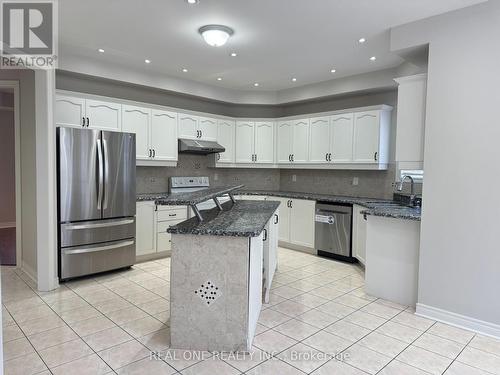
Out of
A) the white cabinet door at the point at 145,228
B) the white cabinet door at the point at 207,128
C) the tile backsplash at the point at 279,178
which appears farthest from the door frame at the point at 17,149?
the white cabinet door at the point at 207,128

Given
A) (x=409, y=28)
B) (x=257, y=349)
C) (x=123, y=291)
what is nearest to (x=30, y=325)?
(x=123, y=291)

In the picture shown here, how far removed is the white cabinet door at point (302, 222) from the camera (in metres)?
5.19

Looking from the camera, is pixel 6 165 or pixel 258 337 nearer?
pixel 258 337

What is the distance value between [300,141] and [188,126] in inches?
74.6

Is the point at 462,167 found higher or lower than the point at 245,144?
lower

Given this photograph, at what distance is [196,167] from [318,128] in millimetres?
2213

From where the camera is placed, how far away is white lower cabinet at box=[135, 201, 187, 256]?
4602mm

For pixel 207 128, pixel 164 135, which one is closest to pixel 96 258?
pixel 164 135

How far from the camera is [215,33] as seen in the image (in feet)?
10.9

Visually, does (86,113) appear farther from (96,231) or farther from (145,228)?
(145,228)

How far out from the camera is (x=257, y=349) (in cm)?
246

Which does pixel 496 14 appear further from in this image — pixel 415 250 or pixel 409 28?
pixel 415 250

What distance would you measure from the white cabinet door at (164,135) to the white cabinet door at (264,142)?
5.13ft

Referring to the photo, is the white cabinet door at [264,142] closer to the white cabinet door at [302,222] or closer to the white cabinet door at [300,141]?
the white cabinet door at [300,141]
